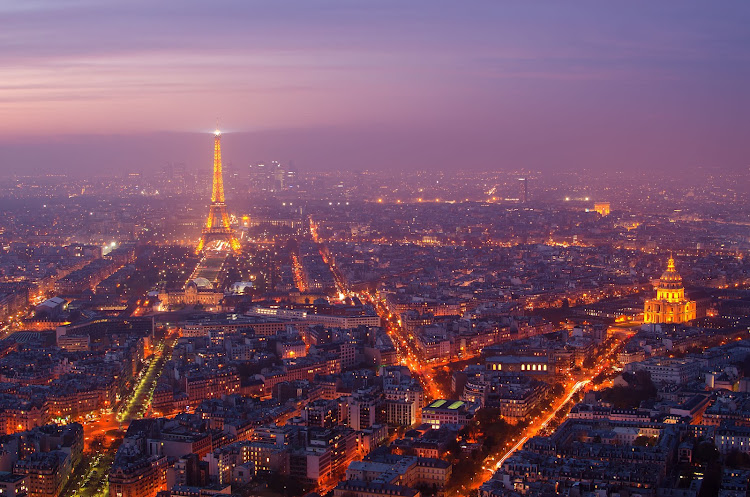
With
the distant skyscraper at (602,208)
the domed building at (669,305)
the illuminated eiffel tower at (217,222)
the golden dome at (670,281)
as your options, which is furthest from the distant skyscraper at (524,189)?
the domed building at (669,305)

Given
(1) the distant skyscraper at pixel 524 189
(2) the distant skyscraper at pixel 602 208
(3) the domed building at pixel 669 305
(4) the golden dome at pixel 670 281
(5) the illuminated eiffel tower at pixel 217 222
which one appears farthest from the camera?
(1) the distant skyscraper at pixel 524 189

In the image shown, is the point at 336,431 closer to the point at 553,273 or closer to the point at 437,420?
the point at 437,420

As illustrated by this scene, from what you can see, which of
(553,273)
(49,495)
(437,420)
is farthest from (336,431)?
(553,273)

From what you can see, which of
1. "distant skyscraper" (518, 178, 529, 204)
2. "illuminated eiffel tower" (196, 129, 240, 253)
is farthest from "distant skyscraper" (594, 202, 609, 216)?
"illuminated eiffel tower" (196, 129, 240, 253)

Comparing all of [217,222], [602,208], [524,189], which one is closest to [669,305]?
[217,222]

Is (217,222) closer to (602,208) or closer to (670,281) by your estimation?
(602,208)

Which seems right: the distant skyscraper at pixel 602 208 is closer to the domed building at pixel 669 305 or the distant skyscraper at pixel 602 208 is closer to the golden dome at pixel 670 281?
the golden dome at pixel 670 281

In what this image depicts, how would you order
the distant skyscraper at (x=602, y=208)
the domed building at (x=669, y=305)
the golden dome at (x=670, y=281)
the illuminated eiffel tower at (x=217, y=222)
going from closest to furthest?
1. the domed building at (x=669, y=305)
2. the golden dome at (x=670, y=281)
3. the illuminated eiffel tower at (x=217, y=222)
4. the distant skyscraper at (x=602, y=208)
